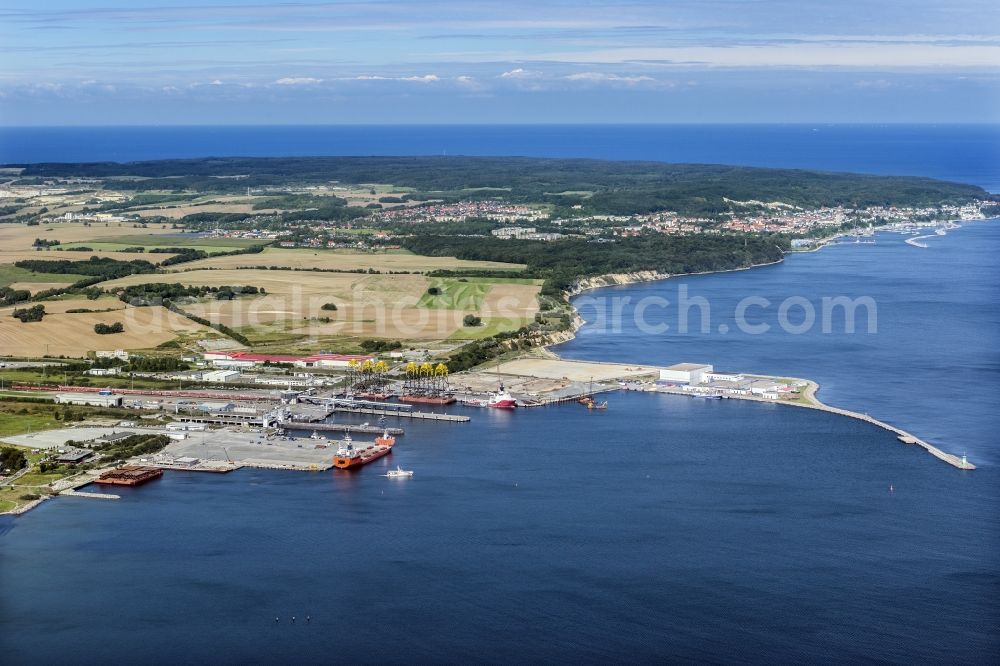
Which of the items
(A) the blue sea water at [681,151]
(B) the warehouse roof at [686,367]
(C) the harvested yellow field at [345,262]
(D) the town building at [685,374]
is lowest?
(D) the town building at [685,374]

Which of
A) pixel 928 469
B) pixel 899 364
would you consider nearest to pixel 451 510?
pixel 928 469

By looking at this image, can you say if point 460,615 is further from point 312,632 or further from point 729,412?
point 729,412

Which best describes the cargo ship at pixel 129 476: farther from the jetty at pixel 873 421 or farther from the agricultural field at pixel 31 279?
the agricultural field at pixel 31 279

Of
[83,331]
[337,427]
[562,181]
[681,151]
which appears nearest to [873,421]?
[337,427]

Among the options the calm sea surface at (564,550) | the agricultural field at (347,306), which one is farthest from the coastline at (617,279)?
the calm sea surface at (564,550)

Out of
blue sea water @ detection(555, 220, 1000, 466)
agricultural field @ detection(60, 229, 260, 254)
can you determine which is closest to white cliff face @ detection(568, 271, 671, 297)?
blue sea water @ detection(555, 220, 1000, 466)

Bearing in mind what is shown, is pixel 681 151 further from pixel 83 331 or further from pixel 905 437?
pixel 905 437
